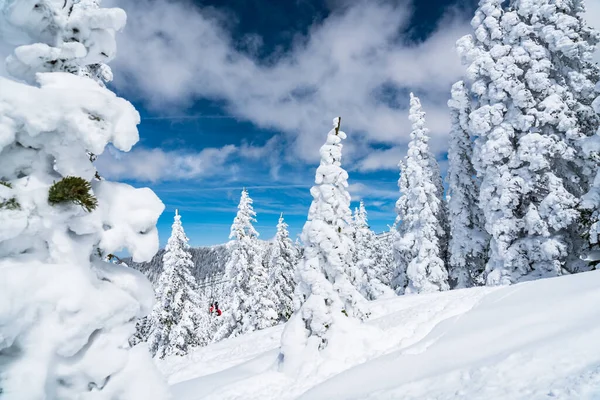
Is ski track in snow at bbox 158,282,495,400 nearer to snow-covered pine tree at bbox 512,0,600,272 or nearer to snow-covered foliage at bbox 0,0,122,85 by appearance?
snow-covered pine tree at bbox 512,0,600,272

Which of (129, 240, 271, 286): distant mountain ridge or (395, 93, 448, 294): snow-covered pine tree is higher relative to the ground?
(129, 240, 271, 286): distant mountain ridge

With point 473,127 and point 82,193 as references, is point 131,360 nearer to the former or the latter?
point 82,193

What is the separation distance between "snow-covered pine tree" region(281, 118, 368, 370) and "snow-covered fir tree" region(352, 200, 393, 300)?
14.2 meters

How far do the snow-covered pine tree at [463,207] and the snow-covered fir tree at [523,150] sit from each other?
1.67m

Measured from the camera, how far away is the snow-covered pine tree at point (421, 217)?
2052 cm

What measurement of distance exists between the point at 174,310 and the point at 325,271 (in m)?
17.9

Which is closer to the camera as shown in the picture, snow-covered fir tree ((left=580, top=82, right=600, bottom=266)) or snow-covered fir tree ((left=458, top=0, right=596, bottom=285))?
snow-covered fir tree ((left=580, top=82, right=600, bottom=266))

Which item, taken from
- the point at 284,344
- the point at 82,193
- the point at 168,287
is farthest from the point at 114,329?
the point at 168,287

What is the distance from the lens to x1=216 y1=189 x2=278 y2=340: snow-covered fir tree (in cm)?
2553

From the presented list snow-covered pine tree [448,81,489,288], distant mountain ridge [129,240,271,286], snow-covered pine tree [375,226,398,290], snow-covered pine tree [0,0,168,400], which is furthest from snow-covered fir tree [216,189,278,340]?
distant mountain ridge [129,240,271,286]

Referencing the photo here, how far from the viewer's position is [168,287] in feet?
80.9

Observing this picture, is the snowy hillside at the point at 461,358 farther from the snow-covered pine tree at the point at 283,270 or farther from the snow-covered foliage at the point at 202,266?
the snow-covered foliage at the point at 202,266

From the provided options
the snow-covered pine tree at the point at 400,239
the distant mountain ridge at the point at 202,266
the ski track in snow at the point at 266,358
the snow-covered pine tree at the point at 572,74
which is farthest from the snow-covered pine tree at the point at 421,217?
the distant mountain ridge at the point at 202,266

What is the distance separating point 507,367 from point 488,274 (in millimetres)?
12796
